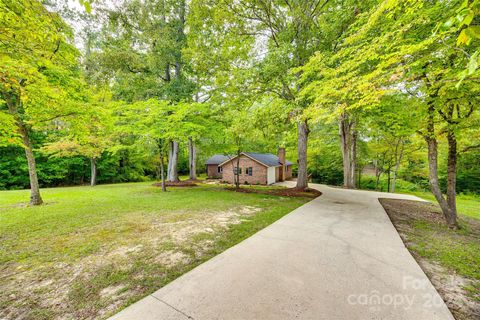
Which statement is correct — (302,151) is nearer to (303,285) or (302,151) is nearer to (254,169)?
(254,169)

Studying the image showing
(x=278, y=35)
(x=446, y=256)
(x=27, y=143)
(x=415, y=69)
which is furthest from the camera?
(x=278, y=35)

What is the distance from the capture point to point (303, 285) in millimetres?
2793

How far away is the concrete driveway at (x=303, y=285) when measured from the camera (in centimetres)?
230

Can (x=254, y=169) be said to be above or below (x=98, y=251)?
above

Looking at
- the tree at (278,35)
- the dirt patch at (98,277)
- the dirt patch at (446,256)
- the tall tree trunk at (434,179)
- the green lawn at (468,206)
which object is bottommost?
the green lawn at (468,206)

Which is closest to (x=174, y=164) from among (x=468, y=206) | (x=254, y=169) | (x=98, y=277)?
(x=254, y=169)

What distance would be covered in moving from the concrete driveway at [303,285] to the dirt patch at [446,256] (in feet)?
0.61

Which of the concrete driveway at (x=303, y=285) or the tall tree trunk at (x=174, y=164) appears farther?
the tall tree trunk at (x=174, y=164)

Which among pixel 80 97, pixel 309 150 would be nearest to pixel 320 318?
pixel 80 97

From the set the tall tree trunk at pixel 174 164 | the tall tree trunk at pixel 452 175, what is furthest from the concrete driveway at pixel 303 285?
the tall tree trunk at pixel 174 164

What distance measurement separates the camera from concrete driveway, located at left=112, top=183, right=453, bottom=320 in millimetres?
2303

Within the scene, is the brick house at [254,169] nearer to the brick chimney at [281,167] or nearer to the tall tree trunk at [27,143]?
the brick chimney at [281,167]

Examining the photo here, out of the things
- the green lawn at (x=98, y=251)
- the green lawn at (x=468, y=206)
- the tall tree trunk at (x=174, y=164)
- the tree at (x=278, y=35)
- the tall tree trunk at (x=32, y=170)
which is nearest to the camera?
the green lawn at (x=98, y=251)

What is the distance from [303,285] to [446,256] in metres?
3.43
